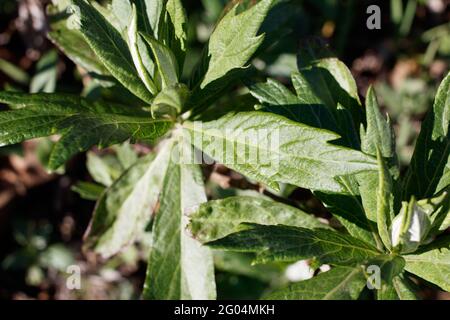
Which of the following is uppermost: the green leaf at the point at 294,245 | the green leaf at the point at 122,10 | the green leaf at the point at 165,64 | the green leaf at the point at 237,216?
the green leaf at the point at 122,10

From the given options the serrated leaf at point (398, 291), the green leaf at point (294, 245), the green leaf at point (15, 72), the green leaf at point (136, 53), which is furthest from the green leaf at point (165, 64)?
the green leaf at point (15, 72)

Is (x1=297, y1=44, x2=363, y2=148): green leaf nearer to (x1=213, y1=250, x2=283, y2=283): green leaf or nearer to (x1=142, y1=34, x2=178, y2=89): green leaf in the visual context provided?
(x1=142, y1=34, x2=178, y2=89): green leaf

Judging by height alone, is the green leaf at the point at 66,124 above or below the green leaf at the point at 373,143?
above

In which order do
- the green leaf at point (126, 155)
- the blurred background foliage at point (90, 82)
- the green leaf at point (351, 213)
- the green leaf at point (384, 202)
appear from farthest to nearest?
the blurred background foliage at point (90, 82)
the green leaf at point (126, 155)
the green leaf at point (351, 213)
the green leaf at point (384, 202)

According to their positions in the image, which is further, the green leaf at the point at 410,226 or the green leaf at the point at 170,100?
the green leaf at the point at 170,100

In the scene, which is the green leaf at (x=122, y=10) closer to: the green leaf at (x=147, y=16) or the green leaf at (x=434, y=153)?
the green leaf at (x=147, y=16)

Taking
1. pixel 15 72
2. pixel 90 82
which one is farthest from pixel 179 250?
pixel 15 72

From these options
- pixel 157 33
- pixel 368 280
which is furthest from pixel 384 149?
pixel 157 33

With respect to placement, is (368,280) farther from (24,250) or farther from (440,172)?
(24,250)
